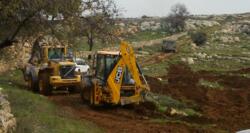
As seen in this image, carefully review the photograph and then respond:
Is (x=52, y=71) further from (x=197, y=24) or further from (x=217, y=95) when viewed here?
(x=197, y=24)

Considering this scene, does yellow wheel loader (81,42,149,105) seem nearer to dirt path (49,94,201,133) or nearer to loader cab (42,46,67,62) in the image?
dirt path (49,94,201,133)

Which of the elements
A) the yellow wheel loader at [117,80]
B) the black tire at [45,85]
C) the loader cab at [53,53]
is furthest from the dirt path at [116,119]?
the loader cab at [53,53]

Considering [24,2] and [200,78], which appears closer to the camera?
[24,2]

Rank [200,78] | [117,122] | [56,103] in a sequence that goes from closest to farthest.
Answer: [117,122] → [56,103] → [200,78]

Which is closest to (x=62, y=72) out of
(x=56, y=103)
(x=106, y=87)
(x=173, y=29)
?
(x=56, y=103)

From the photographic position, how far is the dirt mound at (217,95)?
24.2 m

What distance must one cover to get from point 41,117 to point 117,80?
5.49 meters

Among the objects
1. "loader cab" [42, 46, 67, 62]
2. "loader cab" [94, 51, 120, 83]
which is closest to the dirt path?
"loader cab" [94, 51, 120, 83]

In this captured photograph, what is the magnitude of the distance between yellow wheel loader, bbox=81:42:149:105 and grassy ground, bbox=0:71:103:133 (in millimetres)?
2023

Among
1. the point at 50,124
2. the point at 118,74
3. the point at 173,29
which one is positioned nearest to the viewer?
the point at 50,124

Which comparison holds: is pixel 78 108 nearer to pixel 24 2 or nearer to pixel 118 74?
pixel 118 74

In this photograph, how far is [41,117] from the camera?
20.0 m

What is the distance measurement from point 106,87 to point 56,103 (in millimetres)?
2990

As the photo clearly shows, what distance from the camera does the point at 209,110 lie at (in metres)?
27.0
